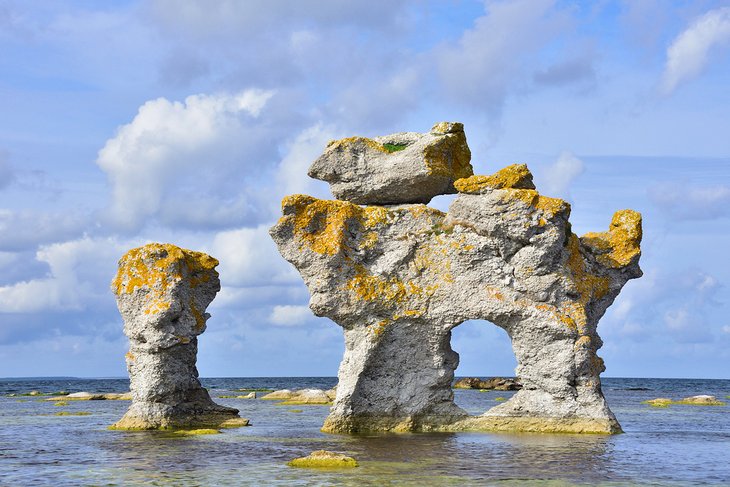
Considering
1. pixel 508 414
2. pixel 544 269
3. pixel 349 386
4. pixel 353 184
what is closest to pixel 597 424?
pixel 508 414

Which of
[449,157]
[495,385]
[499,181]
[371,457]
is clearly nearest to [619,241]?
[499,181]

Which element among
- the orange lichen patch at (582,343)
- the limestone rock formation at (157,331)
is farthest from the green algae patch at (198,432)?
the orange lichen patch at (582,343)

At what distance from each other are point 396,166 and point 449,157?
2.08 meters

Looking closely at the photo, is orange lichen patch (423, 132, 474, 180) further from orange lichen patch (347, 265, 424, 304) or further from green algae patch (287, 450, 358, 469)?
green algae patch (287, 450, 358, 469)

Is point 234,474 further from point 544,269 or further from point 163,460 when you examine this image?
point 544,269

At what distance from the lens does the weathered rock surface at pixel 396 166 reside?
108 ft

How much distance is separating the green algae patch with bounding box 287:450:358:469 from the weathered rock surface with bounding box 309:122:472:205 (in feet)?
40.6

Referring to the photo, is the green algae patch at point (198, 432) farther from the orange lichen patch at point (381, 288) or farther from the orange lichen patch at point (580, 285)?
the orange lichen patch at point (580, 285)

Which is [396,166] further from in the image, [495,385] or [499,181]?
[495,385]

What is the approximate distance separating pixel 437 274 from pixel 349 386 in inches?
190

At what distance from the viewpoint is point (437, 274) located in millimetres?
31344

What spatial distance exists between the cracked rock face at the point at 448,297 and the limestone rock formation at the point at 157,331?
17.5ft

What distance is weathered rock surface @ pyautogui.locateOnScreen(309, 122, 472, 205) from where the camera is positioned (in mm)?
32844

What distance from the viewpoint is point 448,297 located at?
31109 mm
